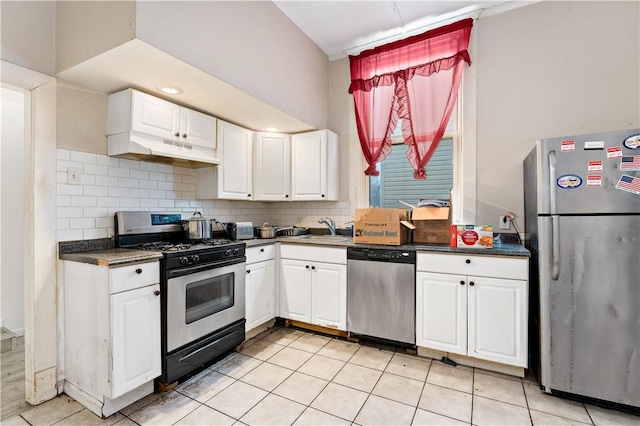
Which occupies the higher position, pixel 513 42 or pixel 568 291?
pixel 513 42

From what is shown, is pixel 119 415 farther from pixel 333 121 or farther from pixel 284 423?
pixel 333 121

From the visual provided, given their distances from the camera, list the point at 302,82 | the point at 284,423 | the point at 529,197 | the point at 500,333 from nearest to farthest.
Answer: the point at 284,423, the point at 500,333, the point at 529,197, the point at 302,82

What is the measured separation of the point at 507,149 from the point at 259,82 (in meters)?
2.32

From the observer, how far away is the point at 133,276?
1.88 meters

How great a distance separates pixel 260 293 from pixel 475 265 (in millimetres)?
1939

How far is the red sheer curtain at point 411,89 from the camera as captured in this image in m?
2.92

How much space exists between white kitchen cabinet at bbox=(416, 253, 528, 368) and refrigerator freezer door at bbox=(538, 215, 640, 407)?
19 centimetres

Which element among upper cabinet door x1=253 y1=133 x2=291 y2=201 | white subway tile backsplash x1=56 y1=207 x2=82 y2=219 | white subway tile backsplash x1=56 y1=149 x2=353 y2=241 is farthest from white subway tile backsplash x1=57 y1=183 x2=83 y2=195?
upper cabinet door x1=253 y1=133 x2=291 y2=201

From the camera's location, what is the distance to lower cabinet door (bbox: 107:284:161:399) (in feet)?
5.90

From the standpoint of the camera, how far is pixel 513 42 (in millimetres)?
2744

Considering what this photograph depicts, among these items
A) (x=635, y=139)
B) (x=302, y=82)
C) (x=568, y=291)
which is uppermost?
(x=302, y=82)

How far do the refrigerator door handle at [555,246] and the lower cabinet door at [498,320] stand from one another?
238 mm

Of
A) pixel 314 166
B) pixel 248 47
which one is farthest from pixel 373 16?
pixel 314 166

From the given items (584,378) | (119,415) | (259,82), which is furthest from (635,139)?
(119,415)
